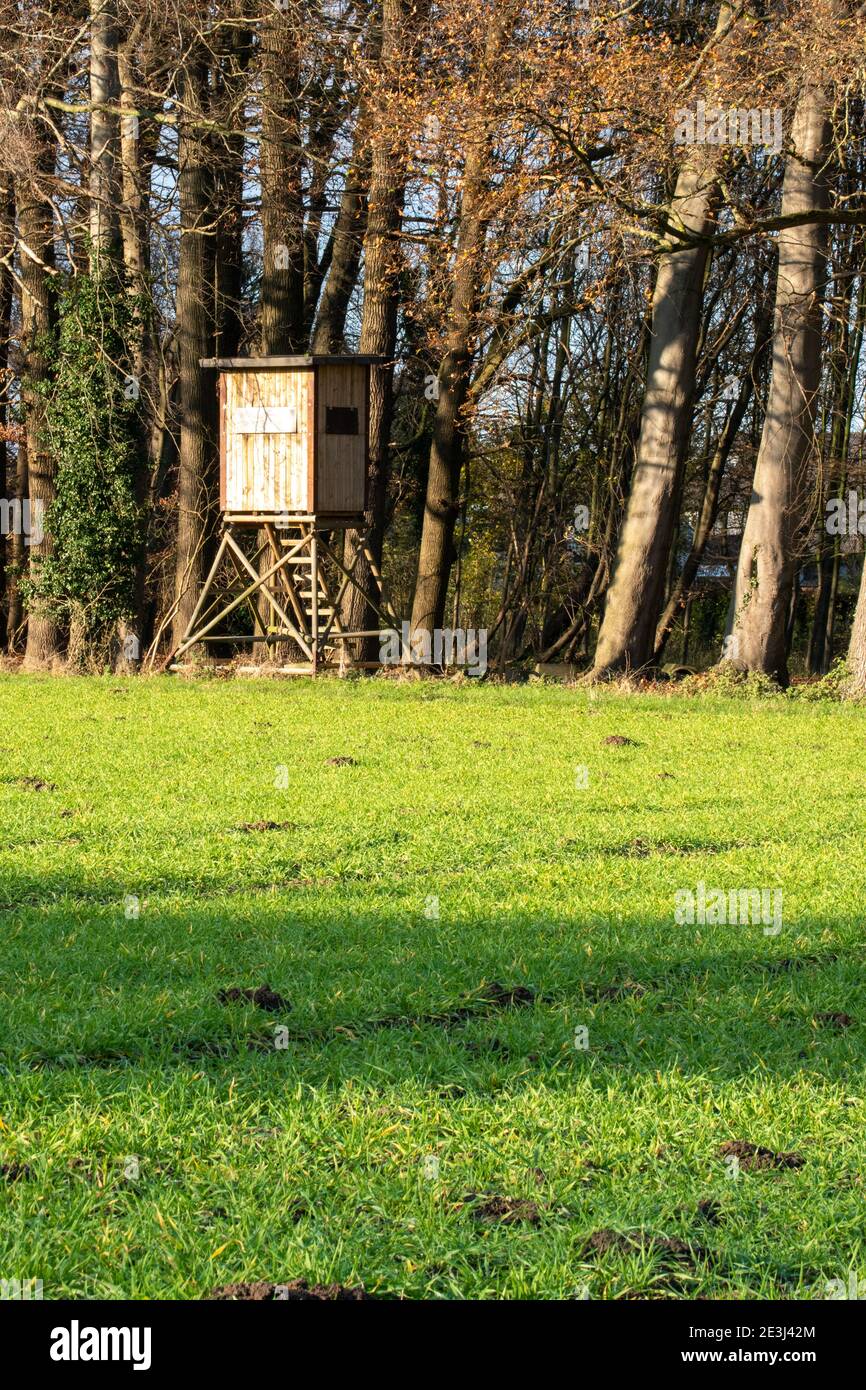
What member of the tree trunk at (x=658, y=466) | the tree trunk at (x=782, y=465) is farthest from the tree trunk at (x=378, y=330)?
the tree trunk at (x=782, y=465)

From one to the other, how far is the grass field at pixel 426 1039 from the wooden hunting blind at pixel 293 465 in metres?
11.8

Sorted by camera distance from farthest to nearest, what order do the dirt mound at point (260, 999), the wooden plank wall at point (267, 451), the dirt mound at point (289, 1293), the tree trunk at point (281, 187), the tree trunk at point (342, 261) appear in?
the tree trunk at point (342, 261)
the tree trunk at point (281, 187)
the wooden plank wall at point (267, 451)
the dirt mound at point (260, 999)
the dirt mound at point (289, 1293)

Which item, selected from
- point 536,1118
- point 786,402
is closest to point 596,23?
point 786,402

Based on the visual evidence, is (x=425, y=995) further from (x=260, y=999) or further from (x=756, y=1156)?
(x=756, y=1156)

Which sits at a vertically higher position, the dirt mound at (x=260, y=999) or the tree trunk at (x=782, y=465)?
the tree trunk at (x=782, y=465)

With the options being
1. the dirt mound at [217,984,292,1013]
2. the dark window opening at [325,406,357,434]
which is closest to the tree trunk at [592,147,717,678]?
the dark window opening at [325,406,357,434]

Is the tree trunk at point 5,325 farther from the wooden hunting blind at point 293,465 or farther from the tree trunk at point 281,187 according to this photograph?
the wooden hunting blind at point 293,465

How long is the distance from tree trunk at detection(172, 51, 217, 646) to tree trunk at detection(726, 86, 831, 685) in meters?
9.29

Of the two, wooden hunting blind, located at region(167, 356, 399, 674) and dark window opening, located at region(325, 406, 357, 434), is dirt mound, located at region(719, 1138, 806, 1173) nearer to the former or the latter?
wooden hunting blind, located at region(167, 356, 399, 674)

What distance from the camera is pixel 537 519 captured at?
110 feet

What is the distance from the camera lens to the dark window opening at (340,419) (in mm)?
23672

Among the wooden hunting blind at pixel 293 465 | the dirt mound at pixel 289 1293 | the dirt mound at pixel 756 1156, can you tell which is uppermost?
the wooden hunting blind at pixel 293 465

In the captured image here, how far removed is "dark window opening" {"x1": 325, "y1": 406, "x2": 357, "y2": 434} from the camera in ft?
77.7
